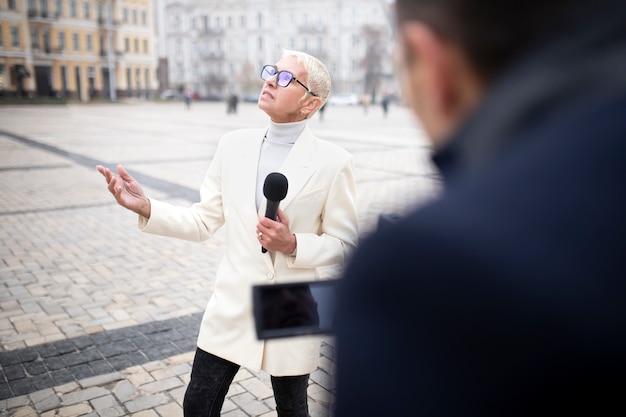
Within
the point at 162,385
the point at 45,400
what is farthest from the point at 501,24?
the point at 45,400

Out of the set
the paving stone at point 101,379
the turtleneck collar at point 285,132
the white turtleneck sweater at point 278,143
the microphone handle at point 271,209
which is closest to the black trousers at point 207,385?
the microphone handle at point 271,209

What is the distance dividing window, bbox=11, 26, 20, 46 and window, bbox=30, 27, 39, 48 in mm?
1881

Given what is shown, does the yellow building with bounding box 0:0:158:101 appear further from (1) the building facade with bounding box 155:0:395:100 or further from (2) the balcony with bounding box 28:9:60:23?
(1) the building facade with bounding box 155:0:395:100

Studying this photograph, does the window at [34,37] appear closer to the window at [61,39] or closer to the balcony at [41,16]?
the balcony at [41,16]

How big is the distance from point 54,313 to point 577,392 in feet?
16.5

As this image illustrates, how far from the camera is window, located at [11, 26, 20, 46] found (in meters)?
61.0

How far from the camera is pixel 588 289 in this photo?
65cm

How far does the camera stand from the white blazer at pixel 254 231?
2293mm

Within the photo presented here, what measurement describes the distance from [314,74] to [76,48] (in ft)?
242

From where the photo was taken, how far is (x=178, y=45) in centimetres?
9569

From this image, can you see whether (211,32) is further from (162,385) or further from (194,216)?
(194,216)

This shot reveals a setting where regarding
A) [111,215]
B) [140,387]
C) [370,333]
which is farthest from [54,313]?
[370,333]

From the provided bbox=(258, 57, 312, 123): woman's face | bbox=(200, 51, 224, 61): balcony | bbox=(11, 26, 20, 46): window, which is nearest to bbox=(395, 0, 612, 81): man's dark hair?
bbox=(258, 57, 312, 123): woman's face

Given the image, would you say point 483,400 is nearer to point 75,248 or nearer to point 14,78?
point 75,248
